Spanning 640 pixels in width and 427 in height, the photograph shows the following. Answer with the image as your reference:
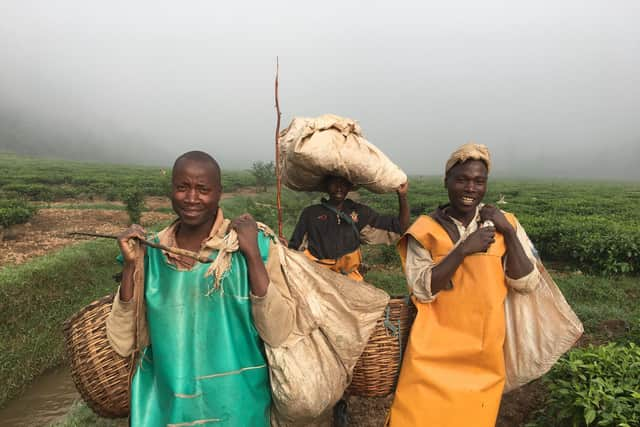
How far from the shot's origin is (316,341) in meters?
1.56

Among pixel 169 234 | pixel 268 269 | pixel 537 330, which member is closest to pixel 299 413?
pixel 268 269

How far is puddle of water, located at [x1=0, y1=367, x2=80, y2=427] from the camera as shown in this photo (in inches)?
161

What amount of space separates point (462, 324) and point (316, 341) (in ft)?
2.49

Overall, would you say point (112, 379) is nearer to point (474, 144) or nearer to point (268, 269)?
point (268, 269)

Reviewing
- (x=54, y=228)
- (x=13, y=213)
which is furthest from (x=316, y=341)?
(x=54, y=228)

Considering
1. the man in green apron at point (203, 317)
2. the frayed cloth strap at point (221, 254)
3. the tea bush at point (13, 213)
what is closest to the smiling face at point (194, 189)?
the man in green apron at point (203, 317)

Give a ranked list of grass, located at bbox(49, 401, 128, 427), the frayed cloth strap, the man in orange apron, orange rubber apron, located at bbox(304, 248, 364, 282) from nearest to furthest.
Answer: the frayed cloth strap, the man in orange apron, orange rubber apron, located at bbox(304, 248, 364, 282), grass, located at bbox(49, 401, 128, 427)

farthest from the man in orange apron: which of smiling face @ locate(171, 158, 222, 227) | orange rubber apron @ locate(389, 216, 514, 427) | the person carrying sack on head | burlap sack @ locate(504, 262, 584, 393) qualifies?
smiling face @ locate(171, 158, 222, 227)

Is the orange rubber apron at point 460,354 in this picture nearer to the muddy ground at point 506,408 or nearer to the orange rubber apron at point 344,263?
the orange rubber apron at point 344,263

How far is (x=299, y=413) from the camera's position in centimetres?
150

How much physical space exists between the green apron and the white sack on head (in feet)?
2.52

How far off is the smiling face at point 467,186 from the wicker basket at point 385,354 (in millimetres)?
602

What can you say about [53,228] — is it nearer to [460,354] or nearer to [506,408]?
[506,408]

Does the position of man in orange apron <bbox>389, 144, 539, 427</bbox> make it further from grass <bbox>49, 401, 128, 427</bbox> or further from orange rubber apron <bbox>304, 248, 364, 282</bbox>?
grass <bbox>49, 401, 128, 427</bbox>
